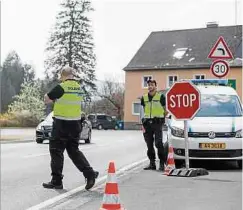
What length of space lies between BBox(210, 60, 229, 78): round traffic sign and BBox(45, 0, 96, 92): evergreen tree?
49791 mm

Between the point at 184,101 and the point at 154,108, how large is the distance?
102cm

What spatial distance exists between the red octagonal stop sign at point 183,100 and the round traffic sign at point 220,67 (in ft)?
15.6

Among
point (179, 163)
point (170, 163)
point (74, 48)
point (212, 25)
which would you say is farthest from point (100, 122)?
point (170, 163)

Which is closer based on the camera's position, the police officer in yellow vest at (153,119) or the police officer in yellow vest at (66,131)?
the police officer in yellow vest at (66,131)

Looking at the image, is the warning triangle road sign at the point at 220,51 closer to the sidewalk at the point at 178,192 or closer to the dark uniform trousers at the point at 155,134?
the dark uniform trousers at the point at 155,134

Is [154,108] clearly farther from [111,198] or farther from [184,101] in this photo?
[111,198]

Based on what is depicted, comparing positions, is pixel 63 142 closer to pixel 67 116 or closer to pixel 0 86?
pixel 67 116

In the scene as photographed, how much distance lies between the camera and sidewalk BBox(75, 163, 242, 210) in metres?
7.67

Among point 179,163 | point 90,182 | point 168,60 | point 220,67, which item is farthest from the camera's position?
point 168,60

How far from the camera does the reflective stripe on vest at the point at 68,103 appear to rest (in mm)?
9211

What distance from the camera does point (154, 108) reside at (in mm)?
11898

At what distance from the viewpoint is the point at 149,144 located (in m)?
12.0

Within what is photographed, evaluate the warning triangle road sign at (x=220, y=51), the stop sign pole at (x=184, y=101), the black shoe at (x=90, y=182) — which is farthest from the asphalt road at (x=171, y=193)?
the warning triangle road sign at (x=220, y=51)

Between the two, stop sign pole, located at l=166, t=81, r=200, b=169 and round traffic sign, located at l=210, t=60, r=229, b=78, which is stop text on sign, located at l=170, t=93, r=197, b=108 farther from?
round traffic sign, located at l=210, t=60, r=229, b=78
